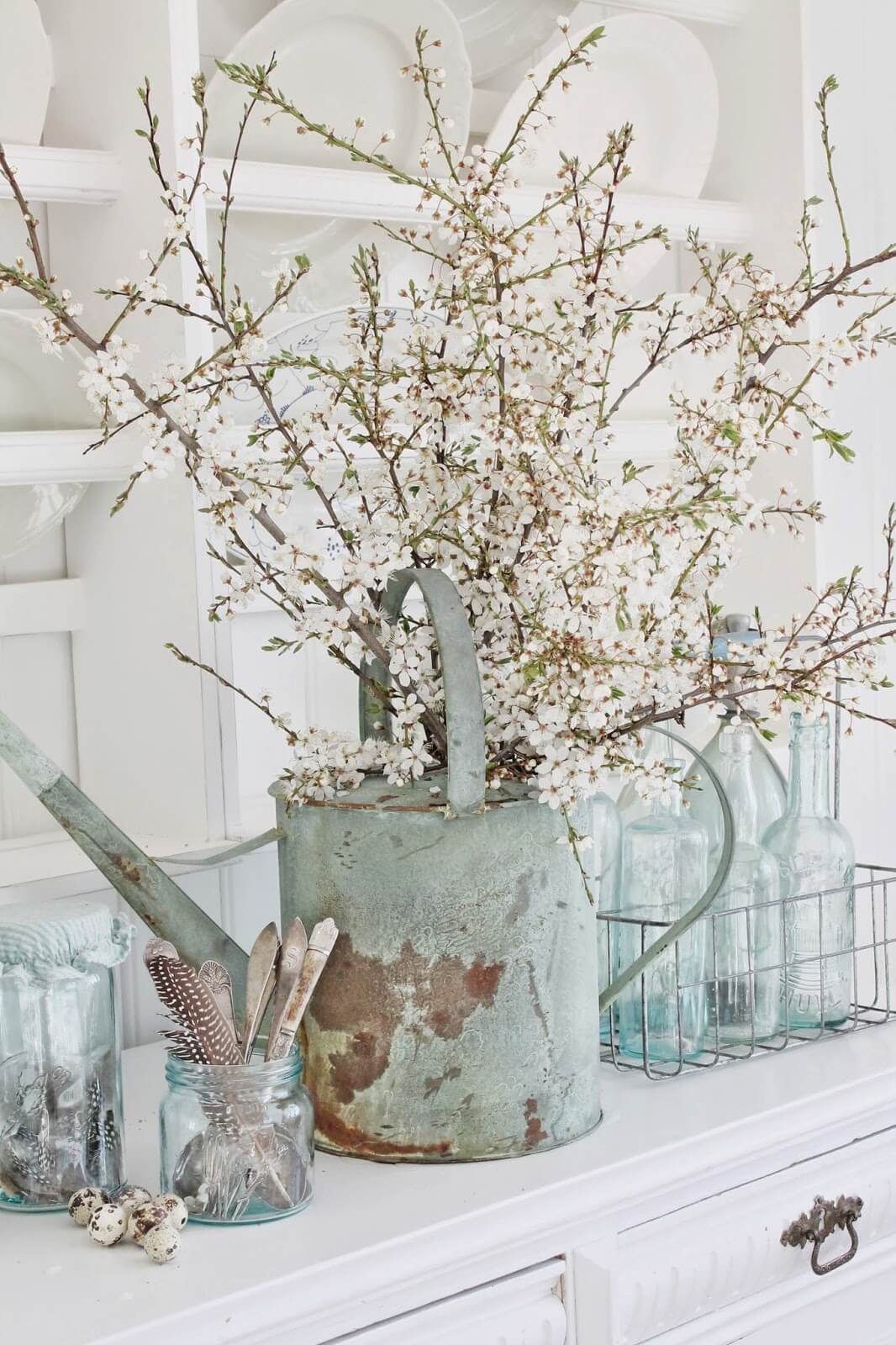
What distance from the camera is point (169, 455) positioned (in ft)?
3.17

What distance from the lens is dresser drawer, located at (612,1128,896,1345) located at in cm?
105

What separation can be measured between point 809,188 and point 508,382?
0.88 metres

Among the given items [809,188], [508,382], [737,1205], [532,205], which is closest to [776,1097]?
[737,1205]

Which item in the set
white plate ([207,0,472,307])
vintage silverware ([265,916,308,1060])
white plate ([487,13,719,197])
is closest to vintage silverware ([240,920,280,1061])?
vintage silverware ([265,916,308,1060])

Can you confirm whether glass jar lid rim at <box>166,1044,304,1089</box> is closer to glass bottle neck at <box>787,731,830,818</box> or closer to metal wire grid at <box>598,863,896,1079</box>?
metal wire grid at <box>598,863,896,1079</box>

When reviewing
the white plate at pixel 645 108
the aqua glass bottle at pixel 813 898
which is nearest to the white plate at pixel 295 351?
the white plate at pixel 645 108

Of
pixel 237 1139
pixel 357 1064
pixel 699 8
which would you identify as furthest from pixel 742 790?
pixel 699 8

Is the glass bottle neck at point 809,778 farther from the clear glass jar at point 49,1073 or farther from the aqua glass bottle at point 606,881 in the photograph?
the clear glass jar at point 49,1073

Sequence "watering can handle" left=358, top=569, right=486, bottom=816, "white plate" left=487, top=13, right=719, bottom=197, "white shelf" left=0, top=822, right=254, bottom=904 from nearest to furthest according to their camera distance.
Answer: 1. "watering can handle" left=358, top=569, right=486, bottom=816
2. "white shelf" left=0, top=822, right=254, bottom=904
3. "white plate" left=487, top=13, right=719, bottom=197

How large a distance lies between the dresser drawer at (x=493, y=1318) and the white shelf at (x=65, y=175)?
955mm

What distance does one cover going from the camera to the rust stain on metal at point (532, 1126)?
1028 millimetres

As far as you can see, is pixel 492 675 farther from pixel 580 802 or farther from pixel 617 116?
pixel 617 116

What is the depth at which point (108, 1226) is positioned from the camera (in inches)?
36.0

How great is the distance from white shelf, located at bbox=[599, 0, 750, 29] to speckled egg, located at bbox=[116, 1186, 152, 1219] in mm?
1379
